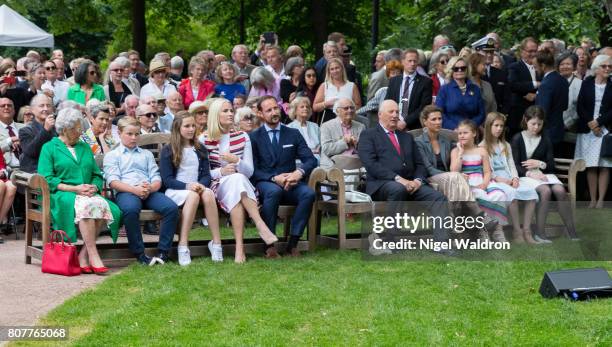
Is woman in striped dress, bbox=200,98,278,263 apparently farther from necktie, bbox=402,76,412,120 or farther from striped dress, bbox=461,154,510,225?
necktie, bbox=402,76,412,120

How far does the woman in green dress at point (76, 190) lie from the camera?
32.5ft

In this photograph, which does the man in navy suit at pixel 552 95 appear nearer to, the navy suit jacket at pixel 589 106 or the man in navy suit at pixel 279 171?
the navy suit jacket at pixel 589 106

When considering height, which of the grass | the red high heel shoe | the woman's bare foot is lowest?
the red high heel shoe

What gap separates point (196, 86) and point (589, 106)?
5.01m

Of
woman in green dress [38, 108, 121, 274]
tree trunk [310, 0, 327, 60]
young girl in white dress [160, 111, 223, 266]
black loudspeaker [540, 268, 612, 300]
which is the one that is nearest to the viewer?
black loudspeaker [540, 268, 612, 300]

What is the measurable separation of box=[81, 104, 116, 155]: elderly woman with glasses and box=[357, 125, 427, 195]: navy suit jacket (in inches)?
108

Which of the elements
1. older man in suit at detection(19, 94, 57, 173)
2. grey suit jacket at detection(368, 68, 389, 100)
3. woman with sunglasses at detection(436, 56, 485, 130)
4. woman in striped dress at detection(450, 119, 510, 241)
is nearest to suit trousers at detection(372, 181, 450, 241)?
woman in striped dress at detection(450, 119, 510, 241)

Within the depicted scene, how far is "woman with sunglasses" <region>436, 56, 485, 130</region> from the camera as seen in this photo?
12.6 m

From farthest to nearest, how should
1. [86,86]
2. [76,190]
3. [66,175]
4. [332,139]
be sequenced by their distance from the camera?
1. [86,86]
2. [332,139]
3. [66,175]
4. [76,190]

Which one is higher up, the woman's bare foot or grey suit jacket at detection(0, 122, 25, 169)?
grey suit jacket at detection(0, 122, 25, 169)

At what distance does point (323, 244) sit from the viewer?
11.4 m

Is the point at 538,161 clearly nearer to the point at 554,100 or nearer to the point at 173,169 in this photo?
the point at 554,100

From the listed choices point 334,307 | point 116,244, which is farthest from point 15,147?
point 334,307

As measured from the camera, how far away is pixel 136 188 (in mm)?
10297
